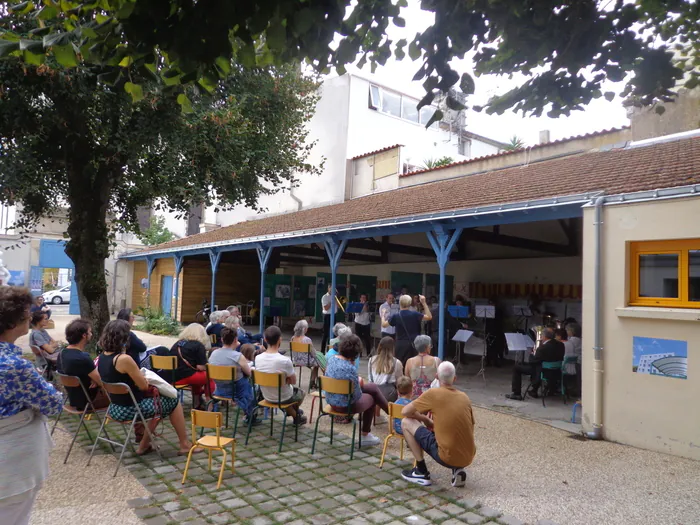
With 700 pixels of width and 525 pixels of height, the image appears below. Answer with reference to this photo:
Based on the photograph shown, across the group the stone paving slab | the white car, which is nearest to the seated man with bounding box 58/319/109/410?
the stone paving slab

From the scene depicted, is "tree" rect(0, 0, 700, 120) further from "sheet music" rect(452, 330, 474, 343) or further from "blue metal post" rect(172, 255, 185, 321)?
"blue metal post" rect(172, 255, 185, 321)

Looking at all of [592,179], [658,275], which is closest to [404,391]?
[658,275]

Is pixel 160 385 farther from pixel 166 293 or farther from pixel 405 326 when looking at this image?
pixel 166 293

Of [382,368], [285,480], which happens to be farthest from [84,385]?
[382,368]

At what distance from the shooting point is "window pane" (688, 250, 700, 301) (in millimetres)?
5148

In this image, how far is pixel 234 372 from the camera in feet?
16.9

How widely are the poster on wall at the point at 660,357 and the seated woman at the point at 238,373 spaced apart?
4.11m

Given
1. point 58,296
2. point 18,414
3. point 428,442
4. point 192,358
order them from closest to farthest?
point 18,414 → point 428,442 → point 192,358 → point 58,296

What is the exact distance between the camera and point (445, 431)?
392cm

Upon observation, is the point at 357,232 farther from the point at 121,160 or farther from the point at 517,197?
the point at 121,160

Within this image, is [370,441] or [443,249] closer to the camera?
[370,441]

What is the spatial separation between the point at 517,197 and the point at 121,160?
6.81 meters

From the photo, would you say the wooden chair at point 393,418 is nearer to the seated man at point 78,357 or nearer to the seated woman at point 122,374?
the seated woman at point 122,374

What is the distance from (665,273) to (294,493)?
14.4ft
